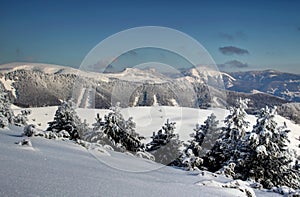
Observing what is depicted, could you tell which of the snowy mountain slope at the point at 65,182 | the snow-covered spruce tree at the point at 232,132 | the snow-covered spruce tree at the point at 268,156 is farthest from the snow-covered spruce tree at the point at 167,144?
the snowy mountain slope at the point at 65,182

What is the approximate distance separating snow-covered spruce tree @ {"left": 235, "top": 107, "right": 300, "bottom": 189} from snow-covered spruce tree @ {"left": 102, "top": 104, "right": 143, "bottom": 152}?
883 cm

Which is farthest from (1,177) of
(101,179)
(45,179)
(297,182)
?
(297,182)

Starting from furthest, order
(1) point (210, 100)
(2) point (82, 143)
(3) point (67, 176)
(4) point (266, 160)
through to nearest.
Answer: (4) point (266, 160)
(1) point (210, 100)
(2) point (82, 143)
(3) point (67, 176)

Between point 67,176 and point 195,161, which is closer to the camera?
point 67,176

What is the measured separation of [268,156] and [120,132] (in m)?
11.8

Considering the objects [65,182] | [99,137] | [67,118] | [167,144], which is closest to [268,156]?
[167,144]

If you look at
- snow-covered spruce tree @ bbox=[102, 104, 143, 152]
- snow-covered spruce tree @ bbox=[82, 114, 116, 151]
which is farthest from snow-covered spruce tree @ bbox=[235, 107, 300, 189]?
snow-covered spruce tree @ bbox=[82, 114, 116, 151]

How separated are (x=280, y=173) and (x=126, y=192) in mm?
16745

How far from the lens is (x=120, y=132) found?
24094 millimetres

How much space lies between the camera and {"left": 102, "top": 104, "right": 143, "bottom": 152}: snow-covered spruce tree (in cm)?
2292

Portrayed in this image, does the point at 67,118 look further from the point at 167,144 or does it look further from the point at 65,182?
the point at 65,182

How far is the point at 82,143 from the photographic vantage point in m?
11.5

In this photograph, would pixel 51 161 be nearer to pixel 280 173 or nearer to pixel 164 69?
pixel 164 69

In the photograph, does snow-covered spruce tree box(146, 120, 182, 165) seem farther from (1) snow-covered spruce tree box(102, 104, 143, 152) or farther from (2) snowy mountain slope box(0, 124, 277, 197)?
(2) snowy mountain slope box(0, 124, 277, 197)
